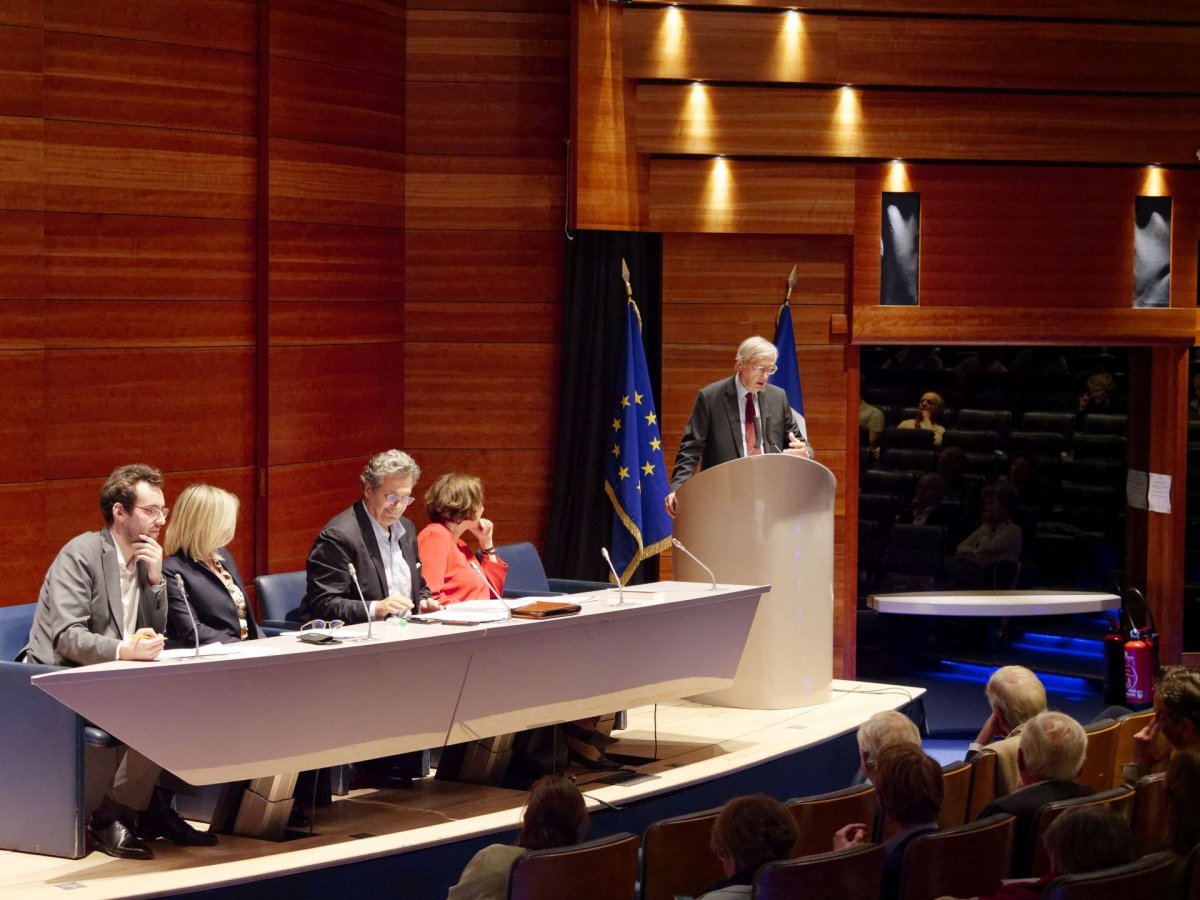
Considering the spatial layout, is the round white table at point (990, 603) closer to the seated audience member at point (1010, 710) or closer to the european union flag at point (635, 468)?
the european union flag at point (635, 468)

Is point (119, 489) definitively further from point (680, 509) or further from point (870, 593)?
point (870, 593)

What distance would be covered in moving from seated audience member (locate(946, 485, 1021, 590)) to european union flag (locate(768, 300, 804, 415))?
1.29m

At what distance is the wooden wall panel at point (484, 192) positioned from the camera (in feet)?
24.8

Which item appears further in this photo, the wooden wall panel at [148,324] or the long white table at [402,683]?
the wooden wall panel at [148,324]

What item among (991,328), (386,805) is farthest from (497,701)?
(991,328)

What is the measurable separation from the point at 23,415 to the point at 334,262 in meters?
1.75

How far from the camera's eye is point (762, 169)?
7504 mm

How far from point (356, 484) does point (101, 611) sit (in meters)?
2.94

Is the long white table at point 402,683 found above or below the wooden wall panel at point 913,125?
below

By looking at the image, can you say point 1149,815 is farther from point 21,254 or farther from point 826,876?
point 21,254

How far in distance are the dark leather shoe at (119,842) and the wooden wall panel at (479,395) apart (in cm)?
360

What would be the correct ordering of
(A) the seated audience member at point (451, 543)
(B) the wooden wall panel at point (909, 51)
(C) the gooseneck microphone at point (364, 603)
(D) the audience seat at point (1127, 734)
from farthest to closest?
1. (B) the wooden wall panel at point (909, 51)
2. (A) the seated audience member at point (451, 543)
3. (D) the audience seat at point (1127, 734)
4. (C) the gooseneck microphone at point (364, 603)

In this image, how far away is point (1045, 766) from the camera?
12.5 ft

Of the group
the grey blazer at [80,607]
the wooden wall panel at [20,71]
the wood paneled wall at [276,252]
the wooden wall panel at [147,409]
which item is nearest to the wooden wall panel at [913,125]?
the wood paneled wall at [276,252]
